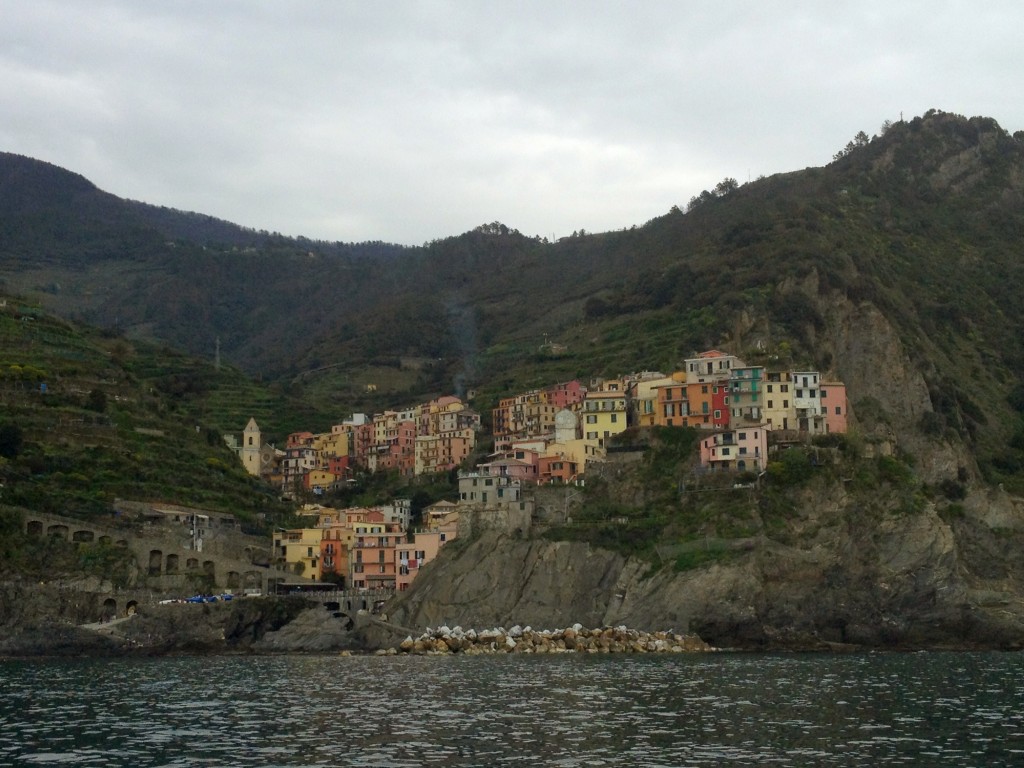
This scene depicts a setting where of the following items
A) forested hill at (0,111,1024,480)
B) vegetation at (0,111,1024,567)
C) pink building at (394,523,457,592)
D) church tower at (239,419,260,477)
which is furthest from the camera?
church tower at (239,419,260,477)

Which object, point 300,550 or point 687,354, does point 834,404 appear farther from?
point 300,550

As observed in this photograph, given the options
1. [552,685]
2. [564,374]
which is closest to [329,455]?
[564,374]

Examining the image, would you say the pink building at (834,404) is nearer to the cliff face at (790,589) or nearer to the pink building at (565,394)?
the cliff face at (790,589)

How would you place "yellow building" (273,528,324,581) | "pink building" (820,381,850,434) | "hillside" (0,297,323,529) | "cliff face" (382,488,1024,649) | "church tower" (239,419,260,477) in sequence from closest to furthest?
"cliff face" (382,488,1024,649) → "pink building" (820,381,850,434) → "hillside" (0,297,323,529) → "yellow building" (273,528,324,581) → "church tower" (239,419,260,477)

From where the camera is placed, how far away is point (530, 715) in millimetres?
41250

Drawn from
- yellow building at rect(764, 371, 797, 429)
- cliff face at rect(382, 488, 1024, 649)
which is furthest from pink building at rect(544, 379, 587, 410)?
cliff face at rect(382, 488, 1024, 649)

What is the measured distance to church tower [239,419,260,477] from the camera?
419 ft

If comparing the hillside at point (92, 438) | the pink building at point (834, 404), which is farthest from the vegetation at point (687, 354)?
the pink building at point (834, 404)

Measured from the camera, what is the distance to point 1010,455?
102938 millimetres

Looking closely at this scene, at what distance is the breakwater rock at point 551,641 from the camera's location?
247 feet

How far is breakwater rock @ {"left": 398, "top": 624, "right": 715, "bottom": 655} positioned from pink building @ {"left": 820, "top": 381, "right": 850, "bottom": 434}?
21765 mm

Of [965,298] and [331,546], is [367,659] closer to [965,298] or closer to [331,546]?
[331,546]

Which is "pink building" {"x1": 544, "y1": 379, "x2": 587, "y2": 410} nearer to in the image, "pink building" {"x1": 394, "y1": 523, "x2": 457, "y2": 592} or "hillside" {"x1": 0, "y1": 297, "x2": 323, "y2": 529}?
"pink building" {"x1": 394, "y1": 523, "x2": 457, "y2": 592}

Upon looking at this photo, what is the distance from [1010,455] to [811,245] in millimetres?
24464
